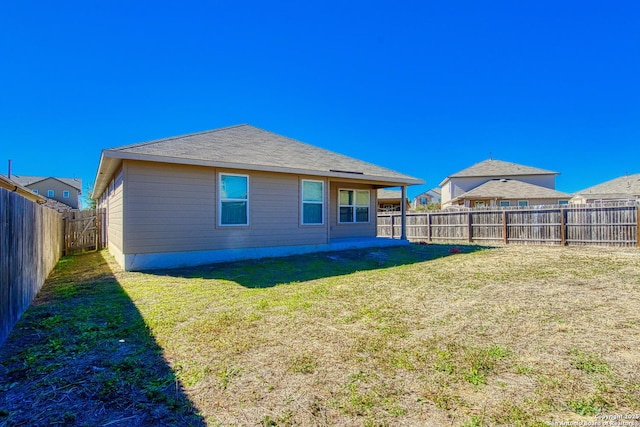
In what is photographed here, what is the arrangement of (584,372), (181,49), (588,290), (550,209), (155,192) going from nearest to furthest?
1. (584,372)
2. (588,290)
3. (155,192)
4. (550,209)
5. (181,49)

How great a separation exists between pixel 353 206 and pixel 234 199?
5.58 metres

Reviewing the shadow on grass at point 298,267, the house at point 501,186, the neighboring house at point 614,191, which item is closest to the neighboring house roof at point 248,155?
the shadow on grass at point 298,267

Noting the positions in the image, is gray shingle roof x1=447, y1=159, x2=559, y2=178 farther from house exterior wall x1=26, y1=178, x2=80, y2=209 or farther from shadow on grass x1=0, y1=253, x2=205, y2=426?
house exterior wall x1=26, y1=178, x2=80, y2=209

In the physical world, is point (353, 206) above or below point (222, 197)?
below

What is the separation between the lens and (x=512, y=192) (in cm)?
2758

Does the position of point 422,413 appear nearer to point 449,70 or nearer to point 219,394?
point 219,394

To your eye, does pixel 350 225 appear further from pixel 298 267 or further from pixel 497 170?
pixel 497 170

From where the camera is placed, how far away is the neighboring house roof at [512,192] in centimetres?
2667

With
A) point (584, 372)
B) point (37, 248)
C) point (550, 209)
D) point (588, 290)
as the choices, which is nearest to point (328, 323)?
point (584, 372)

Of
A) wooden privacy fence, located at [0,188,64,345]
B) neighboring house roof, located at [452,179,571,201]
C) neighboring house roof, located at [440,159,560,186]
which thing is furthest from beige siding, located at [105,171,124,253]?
neighboring house roof, located at [440,159,560,186]

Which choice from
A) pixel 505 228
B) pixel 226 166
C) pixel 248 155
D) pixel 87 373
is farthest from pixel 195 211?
pixel 505 228

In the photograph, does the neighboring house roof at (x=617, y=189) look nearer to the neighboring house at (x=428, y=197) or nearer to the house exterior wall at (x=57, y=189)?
the neighboring house at (x=428, y=197)

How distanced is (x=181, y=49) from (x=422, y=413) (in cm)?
1690

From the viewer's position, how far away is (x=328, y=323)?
13.6 ft
